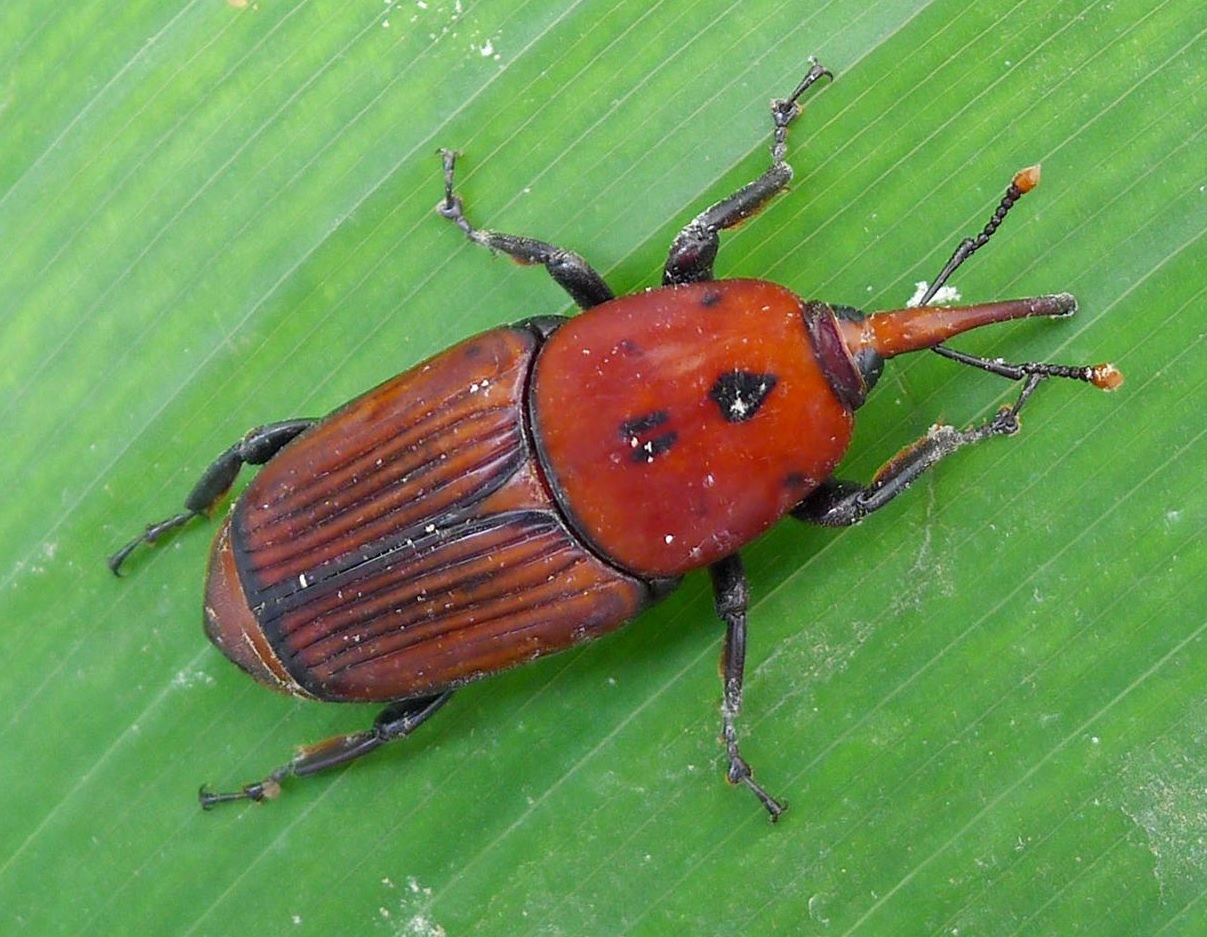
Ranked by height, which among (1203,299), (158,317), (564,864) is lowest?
(564,864)

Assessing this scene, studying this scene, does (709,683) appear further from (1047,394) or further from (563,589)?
(1047,394)

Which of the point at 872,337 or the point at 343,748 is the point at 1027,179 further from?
the point at 343,748

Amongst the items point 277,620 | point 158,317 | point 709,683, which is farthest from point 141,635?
point 709,683

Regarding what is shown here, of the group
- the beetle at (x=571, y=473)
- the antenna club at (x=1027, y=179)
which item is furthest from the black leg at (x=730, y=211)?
the antenna club at (x=1027, y=179)

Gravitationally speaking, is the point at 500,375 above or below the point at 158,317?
below

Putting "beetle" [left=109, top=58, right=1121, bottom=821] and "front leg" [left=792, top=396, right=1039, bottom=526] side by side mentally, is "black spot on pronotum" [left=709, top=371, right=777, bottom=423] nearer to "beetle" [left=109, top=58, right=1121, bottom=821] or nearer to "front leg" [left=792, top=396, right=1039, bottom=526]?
"beetle" [left=109, top=58, right=1121, bottom=821]

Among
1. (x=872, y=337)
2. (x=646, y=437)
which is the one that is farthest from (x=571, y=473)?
(x=872, y=337)
